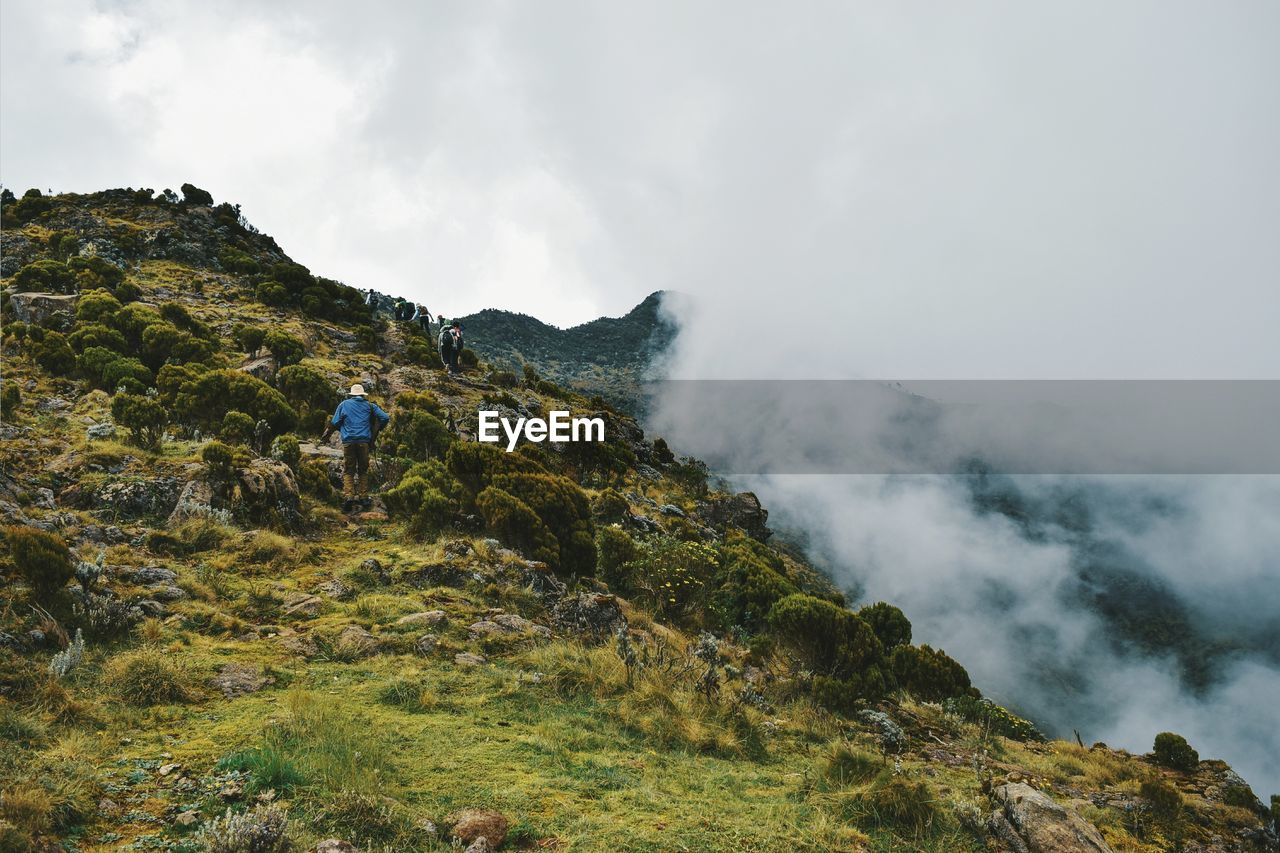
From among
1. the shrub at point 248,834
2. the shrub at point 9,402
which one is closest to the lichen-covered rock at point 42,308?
the shrub at point 9,402

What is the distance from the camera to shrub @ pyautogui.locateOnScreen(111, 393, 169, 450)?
12.7m

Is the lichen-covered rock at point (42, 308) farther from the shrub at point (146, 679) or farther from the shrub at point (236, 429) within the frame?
the shrub at point (146, 679)

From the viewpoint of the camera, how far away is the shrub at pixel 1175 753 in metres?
9.57

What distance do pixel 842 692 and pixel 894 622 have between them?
219 inches

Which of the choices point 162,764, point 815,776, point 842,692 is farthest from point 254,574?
point 842,692

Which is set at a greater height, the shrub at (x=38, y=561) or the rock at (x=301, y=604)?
the shrub at (x=38, y=561)

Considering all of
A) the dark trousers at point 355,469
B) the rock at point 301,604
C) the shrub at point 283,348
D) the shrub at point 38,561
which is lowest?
the rock at point 301,604

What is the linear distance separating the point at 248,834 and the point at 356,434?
1021 cm

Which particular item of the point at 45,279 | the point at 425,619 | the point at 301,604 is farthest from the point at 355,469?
the point at 45,279

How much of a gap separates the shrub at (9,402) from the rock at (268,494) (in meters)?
7.60

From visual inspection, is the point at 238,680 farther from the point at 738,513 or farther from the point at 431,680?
the point at 738,513

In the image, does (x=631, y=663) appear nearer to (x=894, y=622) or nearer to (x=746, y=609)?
(x=746, y=609)

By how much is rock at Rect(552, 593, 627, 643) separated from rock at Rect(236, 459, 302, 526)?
530 centimetres

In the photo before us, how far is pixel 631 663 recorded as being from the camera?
7.57m
